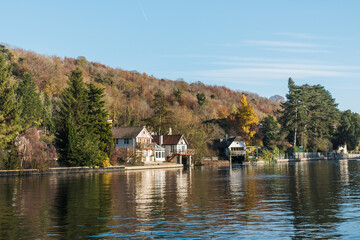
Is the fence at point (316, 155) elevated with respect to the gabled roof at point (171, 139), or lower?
lower

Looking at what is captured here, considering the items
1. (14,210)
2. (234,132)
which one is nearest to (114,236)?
(14,210)

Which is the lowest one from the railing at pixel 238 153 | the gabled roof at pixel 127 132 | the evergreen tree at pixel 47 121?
the railing at pixel 238 153

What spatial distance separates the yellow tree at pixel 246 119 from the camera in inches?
5007

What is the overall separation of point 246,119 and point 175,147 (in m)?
34.4

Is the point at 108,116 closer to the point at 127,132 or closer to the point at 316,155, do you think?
the point at 127,132

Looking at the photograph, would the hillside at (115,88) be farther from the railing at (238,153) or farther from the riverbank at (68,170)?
the riverbank at (68,170)

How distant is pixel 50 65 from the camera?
14462 cm

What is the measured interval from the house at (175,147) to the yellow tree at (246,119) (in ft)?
99.9

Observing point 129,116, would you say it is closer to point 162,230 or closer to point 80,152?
point 80,152

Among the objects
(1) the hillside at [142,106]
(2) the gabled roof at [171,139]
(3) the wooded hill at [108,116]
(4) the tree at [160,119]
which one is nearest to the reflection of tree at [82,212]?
(3) the wooded hill at [108,116]

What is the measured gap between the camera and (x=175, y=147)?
329 ft

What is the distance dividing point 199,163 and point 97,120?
112 feet

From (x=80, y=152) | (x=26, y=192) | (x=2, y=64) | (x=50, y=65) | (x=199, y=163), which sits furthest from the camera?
(x=50, y=65)

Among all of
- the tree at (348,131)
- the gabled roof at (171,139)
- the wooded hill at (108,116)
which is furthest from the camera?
the tree at (348,131)
